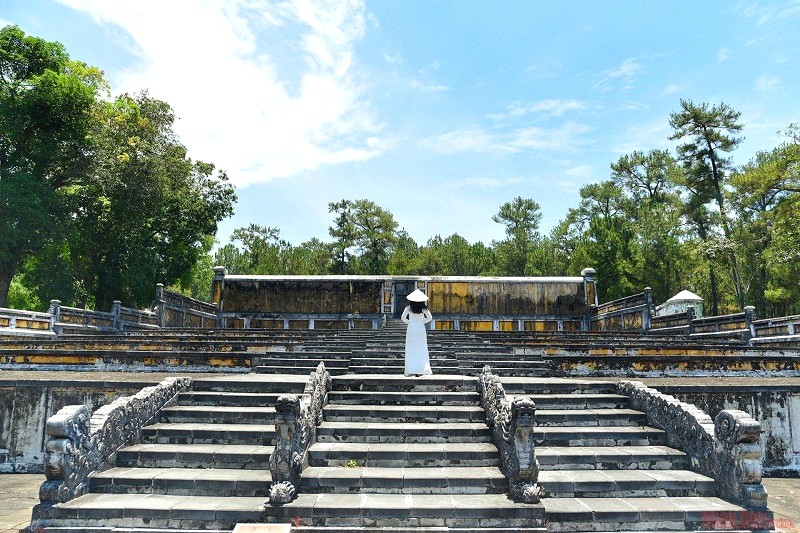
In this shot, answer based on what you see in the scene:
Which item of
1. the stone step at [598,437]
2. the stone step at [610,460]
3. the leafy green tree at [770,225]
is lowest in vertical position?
the stone step at [610,460]

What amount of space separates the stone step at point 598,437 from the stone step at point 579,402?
2.48ft

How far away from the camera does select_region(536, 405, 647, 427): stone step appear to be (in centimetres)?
773

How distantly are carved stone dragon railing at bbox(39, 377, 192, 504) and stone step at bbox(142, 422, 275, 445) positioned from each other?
227 mm

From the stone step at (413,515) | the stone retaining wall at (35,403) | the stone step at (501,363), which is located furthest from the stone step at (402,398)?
the stone retaining wall at (35,403)

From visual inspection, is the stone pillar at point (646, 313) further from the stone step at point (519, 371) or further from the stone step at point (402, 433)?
the stone step at point (402, 433)

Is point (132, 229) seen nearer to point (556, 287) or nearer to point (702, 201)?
point (556, 287)

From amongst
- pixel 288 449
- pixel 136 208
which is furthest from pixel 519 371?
pixel 136 208

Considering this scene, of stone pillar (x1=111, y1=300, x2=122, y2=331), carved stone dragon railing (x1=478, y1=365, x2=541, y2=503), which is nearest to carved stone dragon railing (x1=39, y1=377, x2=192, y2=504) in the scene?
carved stone dragon railing (x1=478, y1=365, x2=541, y2=503)

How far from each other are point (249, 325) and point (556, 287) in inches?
631

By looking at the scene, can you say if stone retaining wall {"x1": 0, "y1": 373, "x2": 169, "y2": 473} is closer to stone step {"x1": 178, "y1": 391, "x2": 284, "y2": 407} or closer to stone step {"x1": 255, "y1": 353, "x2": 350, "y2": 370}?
stone step {"x1": 178, "y1": 391, "x2": 284, "y2": 407}

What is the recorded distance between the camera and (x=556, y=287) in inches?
969

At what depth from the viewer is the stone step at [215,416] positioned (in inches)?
303

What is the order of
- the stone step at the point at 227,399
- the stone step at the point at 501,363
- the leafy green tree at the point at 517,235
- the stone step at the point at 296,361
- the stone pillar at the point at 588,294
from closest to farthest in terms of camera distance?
the stone step at the point at 227,399, the stone step at the point at 501,363, the stone step at the point at 296,361, the stone pillar at the point at 588,294, the leafy green tree at the point at 517,235

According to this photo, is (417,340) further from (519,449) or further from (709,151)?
(709,151)
